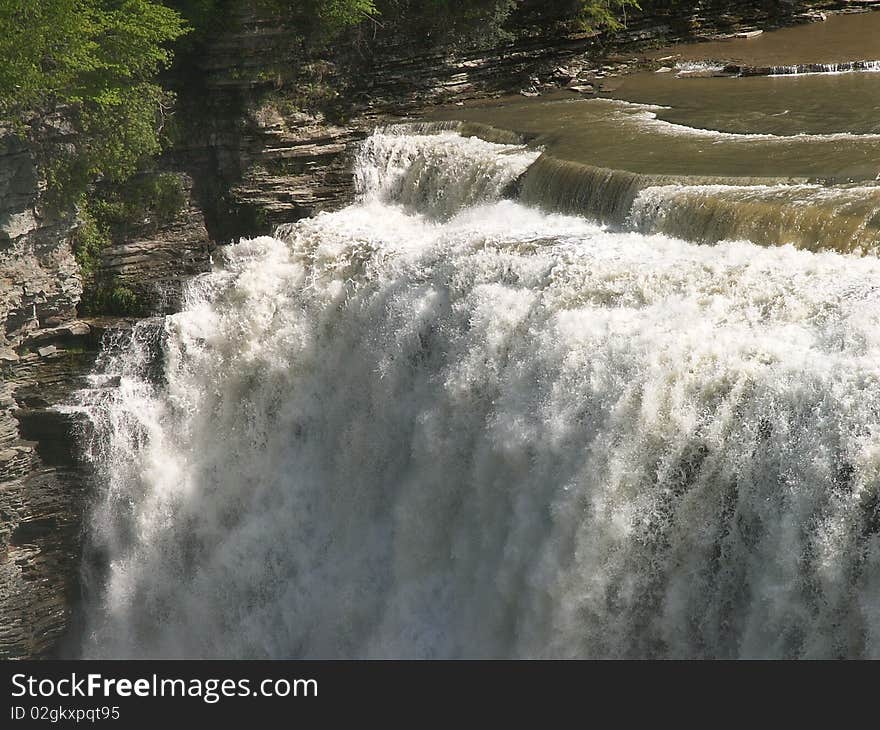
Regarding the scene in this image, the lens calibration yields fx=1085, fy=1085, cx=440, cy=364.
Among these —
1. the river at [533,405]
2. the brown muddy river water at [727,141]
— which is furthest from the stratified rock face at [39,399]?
the brown muddy river water at [727,141]

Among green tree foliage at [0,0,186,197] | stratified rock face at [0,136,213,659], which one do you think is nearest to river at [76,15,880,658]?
stratified rock face at [0,136,213,659]

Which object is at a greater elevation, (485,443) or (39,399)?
(485,443)

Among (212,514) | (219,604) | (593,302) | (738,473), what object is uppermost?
(593,302)

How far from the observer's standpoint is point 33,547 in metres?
18.2

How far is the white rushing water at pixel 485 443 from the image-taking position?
33.1 ft

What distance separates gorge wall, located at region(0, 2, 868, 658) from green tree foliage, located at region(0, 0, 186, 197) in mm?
589

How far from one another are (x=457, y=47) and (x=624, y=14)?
4.59m

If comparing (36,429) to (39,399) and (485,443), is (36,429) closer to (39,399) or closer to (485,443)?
(39,399)

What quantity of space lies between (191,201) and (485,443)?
8.96 meters

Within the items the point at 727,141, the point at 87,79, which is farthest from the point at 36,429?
the point at 727,141

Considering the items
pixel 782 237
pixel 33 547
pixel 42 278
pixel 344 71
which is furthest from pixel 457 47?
pixel 33 547

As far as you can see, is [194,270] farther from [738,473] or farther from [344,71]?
[738,473]

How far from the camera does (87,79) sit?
17.8 meters

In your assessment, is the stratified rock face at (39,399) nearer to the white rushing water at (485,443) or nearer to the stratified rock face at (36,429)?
the stratified rock face at (36,429)
